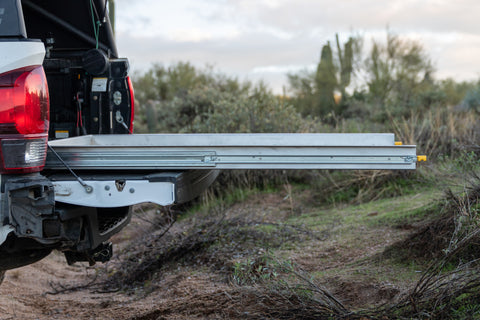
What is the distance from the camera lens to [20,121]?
2.99 m

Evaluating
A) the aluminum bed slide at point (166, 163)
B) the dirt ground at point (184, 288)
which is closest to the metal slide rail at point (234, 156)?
the aluminum bed slide at point (166, 163)

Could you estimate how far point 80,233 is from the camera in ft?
11.1

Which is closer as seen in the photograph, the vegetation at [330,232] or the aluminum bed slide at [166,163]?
the aluminum bed slide at [166,163]

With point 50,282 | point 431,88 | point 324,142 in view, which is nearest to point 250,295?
point 324,142

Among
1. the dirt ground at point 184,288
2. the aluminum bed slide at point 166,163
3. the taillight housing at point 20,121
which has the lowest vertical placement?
the dirt ground at point 184,288

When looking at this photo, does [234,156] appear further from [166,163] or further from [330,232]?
[330,232]

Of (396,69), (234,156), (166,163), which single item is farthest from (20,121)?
(396,69)

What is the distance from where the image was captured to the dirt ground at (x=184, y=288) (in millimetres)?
4035

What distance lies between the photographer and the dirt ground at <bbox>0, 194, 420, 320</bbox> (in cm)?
404

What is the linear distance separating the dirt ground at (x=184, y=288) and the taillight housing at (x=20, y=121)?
1630 mm

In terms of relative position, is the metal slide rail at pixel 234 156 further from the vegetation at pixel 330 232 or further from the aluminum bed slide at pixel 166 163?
the vegetation at pixel 330 232

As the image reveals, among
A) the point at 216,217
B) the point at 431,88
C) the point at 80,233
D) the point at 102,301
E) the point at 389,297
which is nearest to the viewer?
the point at 80,233

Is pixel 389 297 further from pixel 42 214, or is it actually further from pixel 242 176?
pixel 242 176

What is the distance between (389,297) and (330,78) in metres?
16.4
